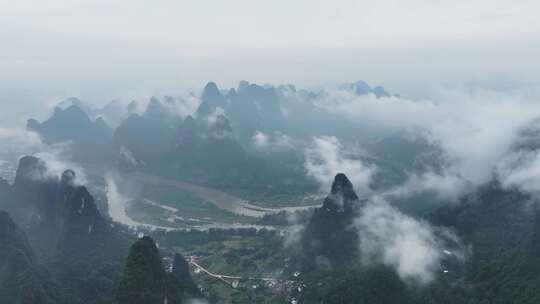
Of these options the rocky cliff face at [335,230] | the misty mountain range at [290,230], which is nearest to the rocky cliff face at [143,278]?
the misty mountain range at [290,230]

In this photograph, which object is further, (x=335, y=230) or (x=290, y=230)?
(x=290, y=230)

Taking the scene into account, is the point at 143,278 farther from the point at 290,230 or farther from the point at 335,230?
the point at 290,230

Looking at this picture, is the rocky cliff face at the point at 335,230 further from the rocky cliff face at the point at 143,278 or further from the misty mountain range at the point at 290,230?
the rocky cliff face at the point at 143,278

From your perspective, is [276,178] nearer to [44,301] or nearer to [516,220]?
[516,220]

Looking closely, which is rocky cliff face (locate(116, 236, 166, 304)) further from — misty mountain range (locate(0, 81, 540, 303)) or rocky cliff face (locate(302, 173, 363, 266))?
rocky cliff face (locate(302, 173, 363, 266))

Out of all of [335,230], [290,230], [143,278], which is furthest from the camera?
[290,230]

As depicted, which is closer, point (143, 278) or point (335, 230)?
point (143, 278)

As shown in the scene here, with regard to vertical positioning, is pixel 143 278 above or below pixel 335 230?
below

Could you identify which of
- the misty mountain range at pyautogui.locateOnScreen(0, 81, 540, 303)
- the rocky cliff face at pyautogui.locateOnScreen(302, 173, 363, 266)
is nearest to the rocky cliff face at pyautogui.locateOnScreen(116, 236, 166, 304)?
the misty mountain range at pyautogui.locateOnScreen(0, 81, 540, 303)

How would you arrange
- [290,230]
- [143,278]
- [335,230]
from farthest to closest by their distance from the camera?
[290,230]
[335,230]
[143,278]

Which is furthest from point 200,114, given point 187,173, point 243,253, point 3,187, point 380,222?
point 380,222

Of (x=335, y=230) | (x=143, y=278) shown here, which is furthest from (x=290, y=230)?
(x=143, y=278)

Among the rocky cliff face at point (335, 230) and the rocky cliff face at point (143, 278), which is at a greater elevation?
the rocky cliff face at point (335, 230)
